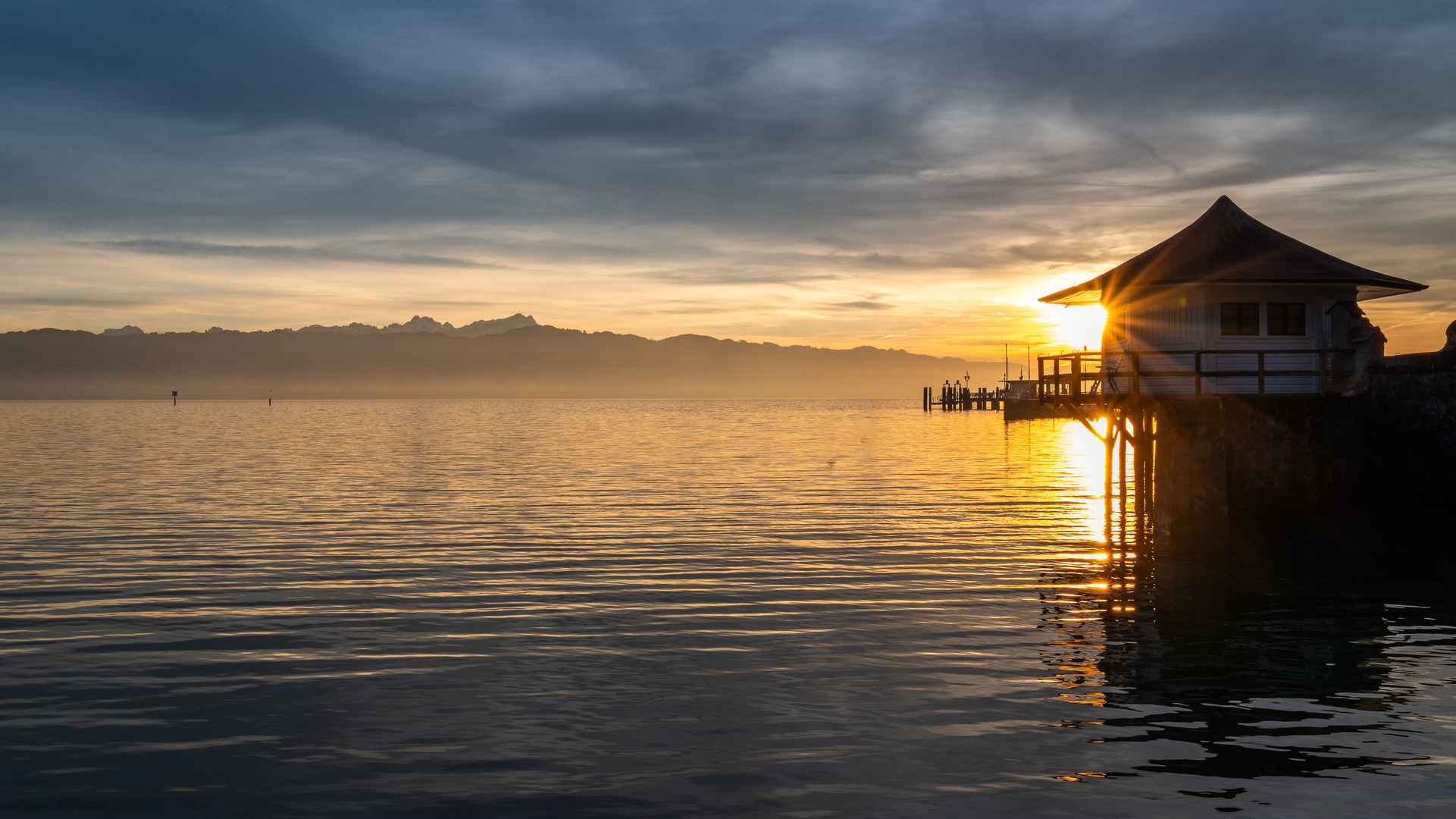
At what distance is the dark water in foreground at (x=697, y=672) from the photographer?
8.80 meters

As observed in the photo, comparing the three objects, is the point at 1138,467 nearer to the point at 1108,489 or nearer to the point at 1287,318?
the point at 1108,489

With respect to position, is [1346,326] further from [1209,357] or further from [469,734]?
[469,734]

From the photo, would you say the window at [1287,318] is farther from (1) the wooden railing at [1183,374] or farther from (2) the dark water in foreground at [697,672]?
(2) the dark water in foreground at [697,672]

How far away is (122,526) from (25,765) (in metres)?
18.9

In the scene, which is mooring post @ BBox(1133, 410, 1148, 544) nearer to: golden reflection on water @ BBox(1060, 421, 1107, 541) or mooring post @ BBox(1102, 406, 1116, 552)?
mooring post @ BBox(1102, 406, 1116, 552)

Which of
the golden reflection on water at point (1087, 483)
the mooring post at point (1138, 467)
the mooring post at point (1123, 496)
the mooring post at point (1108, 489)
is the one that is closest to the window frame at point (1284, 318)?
the mooring post at point (1138, 467)

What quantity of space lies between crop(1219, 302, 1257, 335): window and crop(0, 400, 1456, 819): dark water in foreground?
615cm

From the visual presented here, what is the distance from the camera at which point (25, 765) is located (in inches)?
365

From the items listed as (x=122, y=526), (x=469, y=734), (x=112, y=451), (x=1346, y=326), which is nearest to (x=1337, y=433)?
(x=1346, y=326)

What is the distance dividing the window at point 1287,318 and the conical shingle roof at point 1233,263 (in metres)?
1.03

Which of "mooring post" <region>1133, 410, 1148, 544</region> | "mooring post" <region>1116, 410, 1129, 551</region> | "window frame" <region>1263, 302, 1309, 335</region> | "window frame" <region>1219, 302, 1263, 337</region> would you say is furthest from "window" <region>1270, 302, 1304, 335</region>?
"mooring post" <region>1116, 410, 1129, 551</region>

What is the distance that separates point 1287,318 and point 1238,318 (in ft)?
4.23

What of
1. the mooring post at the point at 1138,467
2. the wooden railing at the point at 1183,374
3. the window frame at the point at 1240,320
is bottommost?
the mooring post at the point at 1138,467

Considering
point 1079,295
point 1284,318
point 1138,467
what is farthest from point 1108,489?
point 1284,318
